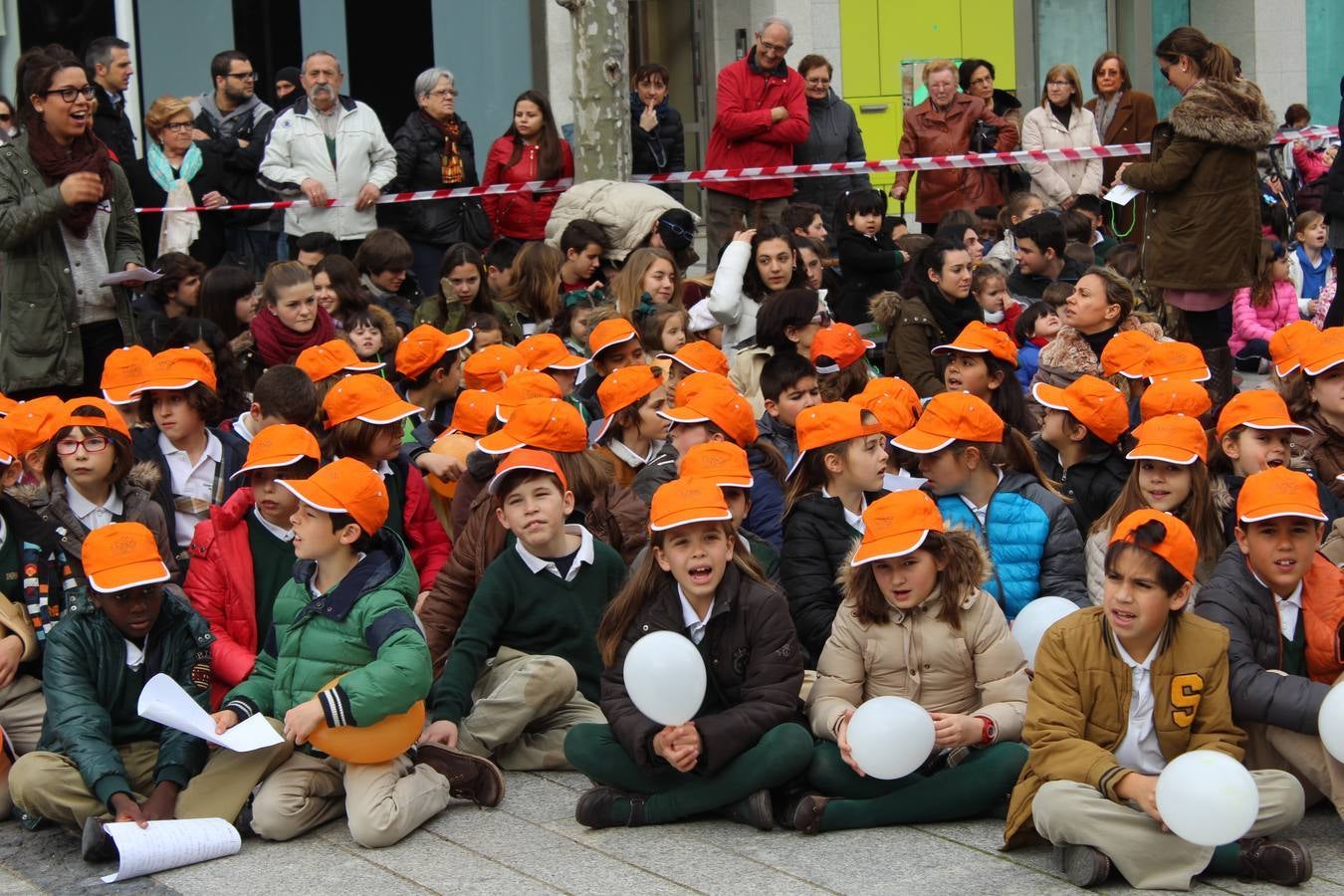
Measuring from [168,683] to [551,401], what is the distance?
183 cm

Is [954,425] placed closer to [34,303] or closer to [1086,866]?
[1086,866]

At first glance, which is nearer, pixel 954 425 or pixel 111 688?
pixel 111 688

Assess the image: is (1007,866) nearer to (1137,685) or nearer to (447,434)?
(1137,685)

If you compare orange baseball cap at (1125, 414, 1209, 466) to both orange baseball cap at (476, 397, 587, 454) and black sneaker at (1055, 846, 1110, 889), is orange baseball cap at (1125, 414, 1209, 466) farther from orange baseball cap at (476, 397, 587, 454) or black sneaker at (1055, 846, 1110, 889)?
orange baseball cap at (476, 397, 587, 454)

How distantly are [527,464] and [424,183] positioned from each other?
7.00 meters

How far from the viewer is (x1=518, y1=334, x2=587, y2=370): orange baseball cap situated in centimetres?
855

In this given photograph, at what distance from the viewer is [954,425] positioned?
21.4 ft

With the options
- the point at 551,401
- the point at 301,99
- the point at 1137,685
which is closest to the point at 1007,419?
the point at 551,401

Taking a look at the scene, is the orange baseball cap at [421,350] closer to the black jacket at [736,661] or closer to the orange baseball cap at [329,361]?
the orange baseball cap at [329,361]

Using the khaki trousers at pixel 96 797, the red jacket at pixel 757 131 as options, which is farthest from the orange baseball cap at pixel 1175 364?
the red jacket at pixel 757 131

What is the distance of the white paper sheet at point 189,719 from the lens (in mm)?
5301

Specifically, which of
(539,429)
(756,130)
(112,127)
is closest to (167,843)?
(539,429)

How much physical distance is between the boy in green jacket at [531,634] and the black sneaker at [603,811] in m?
0.53

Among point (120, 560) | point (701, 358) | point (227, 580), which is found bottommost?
point (227, 580)
